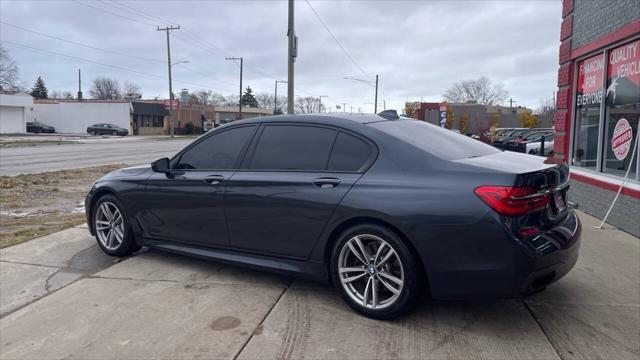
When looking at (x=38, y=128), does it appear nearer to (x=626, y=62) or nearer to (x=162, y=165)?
(x=162, y=165)

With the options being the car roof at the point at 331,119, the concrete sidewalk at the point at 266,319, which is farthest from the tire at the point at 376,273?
the car roof at the point at 331,119

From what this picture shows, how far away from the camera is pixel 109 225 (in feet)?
18.8

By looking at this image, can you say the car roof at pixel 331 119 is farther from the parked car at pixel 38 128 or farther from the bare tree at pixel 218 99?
the bare tree at pixel 218 99

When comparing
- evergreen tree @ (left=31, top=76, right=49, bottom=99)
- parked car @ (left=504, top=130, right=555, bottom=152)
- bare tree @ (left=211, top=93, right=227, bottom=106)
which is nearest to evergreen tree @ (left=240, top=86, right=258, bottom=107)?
bare tree @ (left=211, top=93, right=227, bottom=106)

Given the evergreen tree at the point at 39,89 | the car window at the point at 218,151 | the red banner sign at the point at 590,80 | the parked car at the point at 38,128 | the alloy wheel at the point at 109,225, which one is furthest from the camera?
the evergreen tree at the point at 39,89

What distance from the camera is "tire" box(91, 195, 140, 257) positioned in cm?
555

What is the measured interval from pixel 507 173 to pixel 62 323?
348cm

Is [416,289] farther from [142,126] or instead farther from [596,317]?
[142,126]

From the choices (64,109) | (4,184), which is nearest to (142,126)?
(64,109)

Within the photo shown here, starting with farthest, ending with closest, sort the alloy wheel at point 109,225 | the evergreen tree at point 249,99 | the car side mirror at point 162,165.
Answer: the evergreen tree at point 249,99, the alloy wheel at point 109,225, the car side mirror at point 162,165

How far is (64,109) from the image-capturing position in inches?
2726

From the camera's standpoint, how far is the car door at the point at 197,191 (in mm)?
4762

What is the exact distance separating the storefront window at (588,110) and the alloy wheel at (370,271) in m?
6.14

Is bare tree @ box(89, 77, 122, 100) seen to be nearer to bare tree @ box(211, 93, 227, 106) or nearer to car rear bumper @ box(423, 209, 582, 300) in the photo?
bare tree @ box(211, 93, 227, 106)
